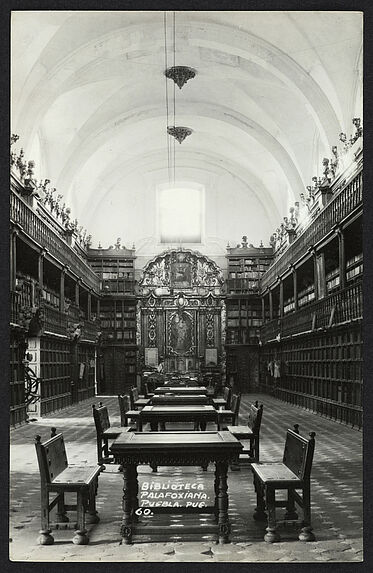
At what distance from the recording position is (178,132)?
28422mm

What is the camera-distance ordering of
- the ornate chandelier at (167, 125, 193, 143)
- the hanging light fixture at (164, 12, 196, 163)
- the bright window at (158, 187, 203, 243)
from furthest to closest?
the bright window at (158, 187, 203, 243) < the ornate chandelier at (167, 125, 193, 143) < the hanging light fixture at (164, 12, 196, 163)

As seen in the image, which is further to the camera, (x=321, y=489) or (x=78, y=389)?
(x=78, y=389)

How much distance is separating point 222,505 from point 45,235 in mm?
15183

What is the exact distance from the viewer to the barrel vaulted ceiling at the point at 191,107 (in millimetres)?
18312

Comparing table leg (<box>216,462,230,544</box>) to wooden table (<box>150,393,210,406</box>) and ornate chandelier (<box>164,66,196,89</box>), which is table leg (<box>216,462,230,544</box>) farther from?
ornate chandelier (<box>164,66,196,89</box>)

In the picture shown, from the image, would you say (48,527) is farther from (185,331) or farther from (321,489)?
(185,331)

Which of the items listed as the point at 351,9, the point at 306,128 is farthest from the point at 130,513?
the point at 306,128

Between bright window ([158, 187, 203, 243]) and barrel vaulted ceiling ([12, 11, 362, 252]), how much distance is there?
1.73ft

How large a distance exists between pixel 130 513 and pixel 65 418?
11.6 meters

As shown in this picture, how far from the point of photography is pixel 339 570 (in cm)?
410

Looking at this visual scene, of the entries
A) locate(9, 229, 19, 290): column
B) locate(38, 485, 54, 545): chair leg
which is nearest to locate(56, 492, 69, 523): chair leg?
locate(38, 485, 54, 545): chair leg

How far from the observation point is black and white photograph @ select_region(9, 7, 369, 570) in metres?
5.73

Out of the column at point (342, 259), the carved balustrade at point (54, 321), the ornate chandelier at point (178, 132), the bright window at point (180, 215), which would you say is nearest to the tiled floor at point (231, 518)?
the column at point (342, 259)

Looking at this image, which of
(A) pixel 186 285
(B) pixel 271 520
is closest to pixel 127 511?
(B) pixel 271 520
